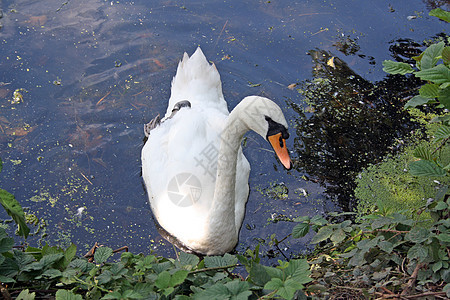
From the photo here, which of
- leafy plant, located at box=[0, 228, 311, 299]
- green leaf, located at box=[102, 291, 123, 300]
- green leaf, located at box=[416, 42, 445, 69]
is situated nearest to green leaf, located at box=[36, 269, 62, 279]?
leafy plant, located at box=[0, 228, 311, 299]

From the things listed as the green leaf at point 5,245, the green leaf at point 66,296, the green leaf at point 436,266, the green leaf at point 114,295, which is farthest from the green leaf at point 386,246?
the green leaf at point 5,245

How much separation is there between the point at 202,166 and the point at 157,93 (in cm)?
218

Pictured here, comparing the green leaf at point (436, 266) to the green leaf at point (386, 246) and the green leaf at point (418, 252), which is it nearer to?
the green leaf at point (418, 252)

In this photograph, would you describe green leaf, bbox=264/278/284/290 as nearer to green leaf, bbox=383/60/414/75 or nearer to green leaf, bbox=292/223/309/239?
green leaf, bbox=292/223/309/239

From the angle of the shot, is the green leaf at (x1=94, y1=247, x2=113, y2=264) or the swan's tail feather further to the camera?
the swan's tail feather

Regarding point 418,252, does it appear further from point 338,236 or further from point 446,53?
point 446,53

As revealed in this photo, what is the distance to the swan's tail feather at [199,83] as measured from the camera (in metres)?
5.54

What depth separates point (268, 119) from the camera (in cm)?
358

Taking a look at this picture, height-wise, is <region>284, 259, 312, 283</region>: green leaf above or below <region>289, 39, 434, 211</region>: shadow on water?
above

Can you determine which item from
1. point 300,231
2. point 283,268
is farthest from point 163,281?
point 300,231

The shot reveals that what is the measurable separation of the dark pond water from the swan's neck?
48 centimetres

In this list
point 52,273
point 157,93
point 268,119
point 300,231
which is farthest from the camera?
point 157,93

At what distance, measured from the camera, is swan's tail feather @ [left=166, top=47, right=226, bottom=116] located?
218 inches

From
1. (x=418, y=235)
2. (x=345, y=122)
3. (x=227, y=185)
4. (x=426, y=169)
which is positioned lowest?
(x=345, y=122)
